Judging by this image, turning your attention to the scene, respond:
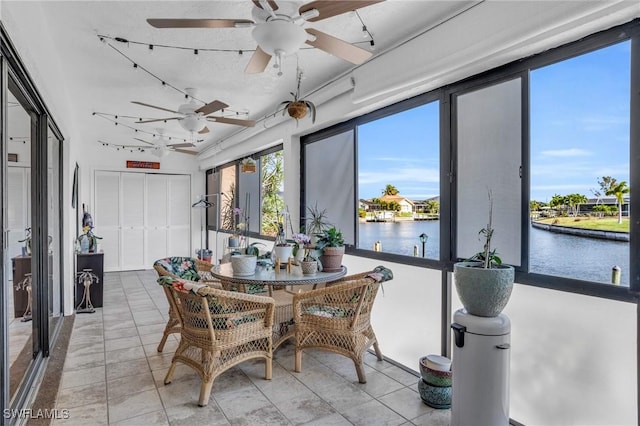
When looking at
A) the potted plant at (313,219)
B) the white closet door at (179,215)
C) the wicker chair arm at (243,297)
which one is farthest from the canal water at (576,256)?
the white closet door at (179,215)

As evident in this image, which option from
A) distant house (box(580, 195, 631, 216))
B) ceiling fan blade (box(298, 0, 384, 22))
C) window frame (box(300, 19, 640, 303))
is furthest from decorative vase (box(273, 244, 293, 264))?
distant house (box(580, 195, 631, 216))

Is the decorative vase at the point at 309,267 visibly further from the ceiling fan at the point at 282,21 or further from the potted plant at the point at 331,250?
the ceiling fan at the point at 282,21

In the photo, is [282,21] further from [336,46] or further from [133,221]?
[133,221]

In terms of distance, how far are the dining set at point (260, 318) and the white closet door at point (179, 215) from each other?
18.4 ft

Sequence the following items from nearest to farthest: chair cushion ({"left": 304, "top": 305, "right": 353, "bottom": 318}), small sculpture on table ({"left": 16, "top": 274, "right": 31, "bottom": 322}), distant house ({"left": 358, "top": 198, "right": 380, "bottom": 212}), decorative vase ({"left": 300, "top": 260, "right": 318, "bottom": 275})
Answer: small sculpture on table ({"left": 16, "top": 274, "right": 31, "bottom": 322}) → chair cushion ({"left": 304, "top": 305, "right": 353, "bottom": 318}) → decorative vase ({"left": 300, "top": 260, "right": 318, "bottom": 275}) → distant house ({"left": 358, "top": 198, "right": 380, "bottom": 212})

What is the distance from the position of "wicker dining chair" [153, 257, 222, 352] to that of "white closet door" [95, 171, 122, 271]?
4.74 meters

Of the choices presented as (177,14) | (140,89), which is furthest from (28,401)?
(140,89)

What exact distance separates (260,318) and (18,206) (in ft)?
5.96

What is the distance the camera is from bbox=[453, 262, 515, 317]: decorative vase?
2.04 metres

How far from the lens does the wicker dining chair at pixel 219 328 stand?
2.55m

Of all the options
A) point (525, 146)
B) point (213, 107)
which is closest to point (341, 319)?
point (525, 146)

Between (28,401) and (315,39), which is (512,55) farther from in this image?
(28,401)

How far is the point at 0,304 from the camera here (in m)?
1.87

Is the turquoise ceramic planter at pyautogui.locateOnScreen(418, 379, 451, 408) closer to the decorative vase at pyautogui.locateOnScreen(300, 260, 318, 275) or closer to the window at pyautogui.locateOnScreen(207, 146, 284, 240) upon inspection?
the decorative vase at pyautogui.locateOnScreen(300, 260, 318, 275)
